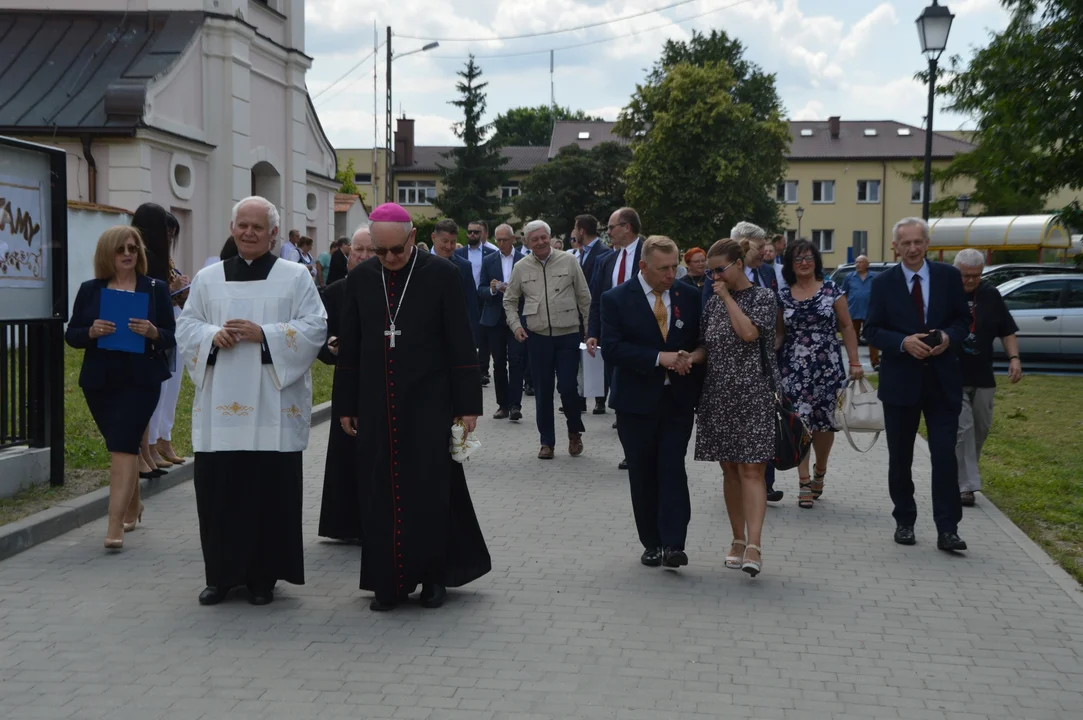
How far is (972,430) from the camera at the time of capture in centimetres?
901

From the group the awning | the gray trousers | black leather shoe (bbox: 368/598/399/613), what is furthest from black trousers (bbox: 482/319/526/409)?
the awning

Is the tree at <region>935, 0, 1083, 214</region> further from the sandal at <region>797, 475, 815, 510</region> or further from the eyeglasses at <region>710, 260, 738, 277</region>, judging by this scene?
the eyeglasses at <region>710, 260, 738, 277</region>

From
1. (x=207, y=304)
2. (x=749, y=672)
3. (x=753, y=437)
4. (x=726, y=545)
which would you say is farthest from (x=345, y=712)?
(x=726, y=545)

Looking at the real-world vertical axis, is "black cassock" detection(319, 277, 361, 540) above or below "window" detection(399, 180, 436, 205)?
below

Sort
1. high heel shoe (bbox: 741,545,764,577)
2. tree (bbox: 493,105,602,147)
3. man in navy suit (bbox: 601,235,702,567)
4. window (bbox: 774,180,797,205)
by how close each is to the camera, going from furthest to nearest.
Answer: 1. tree (bbox: 493,105,602,147)
2. window (bbox: 774,180,797,205)
3. man in navy suit (bbox: 601,235,702,567)
4. high heel shoe (bbox: 741,545,764,577)

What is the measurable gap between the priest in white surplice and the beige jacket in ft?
17.3

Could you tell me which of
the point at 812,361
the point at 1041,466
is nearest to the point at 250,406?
the point at 812,361

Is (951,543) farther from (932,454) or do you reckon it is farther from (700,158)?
(700,158)

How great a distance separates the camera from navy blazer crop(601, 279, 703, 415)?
689cm

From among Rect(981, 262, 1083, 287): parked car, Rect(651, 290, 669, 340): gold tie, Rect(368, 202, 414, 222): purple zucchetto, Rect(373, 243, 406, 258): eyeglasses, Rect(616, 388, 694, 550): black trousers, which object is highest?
Rect(981, 262, 1083, 287): parked car

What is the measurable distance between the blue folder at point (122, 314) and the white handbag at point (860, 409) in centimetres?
452

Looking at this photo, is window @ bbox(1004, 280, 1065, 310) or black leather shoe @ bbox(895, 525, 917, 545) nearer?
black leather shoe @ bbox(895, 525, 917, 545)

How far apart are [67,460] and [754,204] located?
54766 mm

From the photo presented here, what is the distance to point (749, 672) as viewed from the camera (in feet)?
17.0
